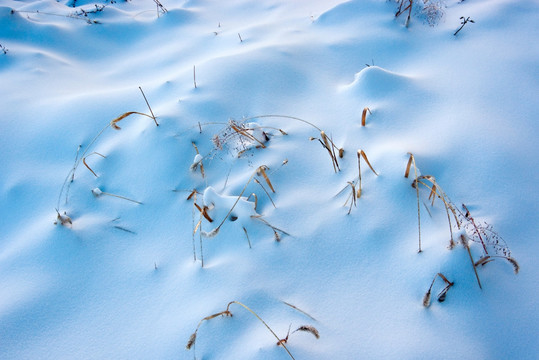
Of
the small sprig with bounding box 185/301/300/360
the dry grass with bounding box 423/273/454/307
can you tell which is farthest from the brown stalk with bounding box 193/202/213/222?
the dry grass with bounding box 423/273/454/307

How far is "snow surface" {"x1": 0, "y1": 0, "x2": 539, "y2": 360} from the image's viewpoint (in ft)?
3.29

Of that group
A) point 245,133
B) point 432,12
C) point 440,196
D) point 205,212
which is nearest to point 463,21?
point 432,12

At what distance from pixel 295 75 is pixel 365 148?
0.76 meters

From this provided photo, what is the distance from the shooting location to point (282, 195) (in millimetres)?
1378

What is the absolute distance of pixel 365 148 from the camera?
57.9 inches

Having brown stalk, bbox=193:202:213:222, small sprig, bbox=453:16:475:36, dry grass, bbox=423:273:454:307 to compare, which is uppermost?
small sprig, bbox=453:16:475:36

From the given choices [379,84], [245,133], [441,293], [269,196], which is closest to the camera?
[441,293]

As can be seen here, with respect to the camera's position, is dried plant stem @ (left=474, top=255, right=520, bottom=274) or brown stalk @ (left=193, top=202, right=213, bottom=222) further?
brown stalk @ (left=193, top=202, right=213, bottom=222)

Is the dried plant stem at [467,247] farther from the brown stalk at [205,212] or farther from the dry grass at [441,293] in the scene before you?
the brown stalk at [205,212]

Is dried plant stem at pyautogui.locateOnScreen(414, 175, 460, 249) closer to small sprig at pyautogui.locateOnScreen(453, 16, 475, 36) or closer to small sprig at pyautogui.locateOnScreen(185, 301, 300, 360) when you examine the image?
small sprig at pyautogui.locateOnScreen(185, 301, 300, 360)

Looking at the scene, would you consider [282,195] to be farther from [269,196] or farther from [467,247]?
[467,247]

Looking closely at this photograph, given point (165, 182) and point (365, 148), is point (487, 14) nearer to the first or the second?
point (365, 148)

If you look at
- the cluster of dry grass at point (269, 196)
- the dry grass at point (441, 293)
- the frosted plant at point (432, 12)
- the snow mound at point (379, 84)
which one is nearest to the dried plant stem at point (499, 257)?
the cluster of dry grass at point (269, 196)

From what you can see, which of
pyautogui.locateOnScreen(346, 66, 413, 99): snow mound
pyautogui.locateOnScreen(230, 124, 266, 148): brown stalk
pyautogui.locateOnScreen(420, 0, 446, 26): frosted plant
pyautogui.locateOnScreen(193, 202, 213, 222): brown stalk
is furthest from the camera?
pyautogui.locateOnScreen(420, 0, 446, 26): frosted plant
